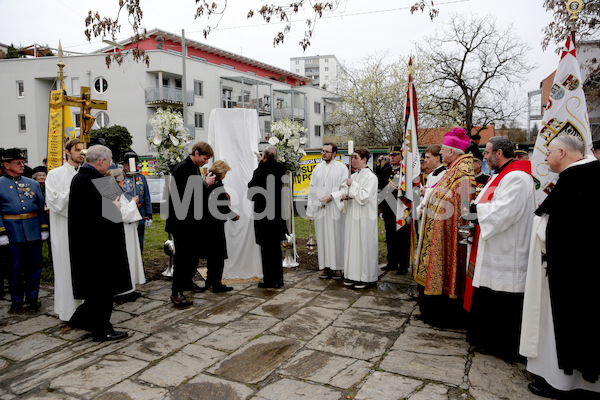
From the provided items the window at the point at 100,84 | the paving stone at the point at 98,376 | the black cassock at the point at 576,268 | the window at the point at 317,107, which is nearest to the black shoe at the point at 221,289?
the paving stone at the point at 98,376

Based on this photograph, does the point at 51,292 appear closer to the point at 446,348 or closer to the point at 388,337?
the point at 388,337

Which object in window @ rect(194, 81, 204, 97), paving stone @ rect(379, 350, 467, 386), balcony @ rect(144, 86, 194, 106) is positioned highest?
window @ rect(194, 81, 204, 97)

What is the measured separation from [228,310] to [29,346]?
213 cm

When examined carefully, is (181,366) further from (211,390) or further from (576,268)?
(576,268)

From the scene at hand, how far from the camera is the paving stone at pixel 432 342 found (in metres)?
4.07

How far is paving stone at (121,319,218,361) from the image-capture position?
411 centimetres

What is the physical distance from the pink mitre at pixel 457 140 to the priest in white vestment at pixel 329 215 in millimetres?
2051

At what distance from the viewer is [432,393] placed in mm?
3268

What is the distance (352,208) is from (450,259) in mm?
1962

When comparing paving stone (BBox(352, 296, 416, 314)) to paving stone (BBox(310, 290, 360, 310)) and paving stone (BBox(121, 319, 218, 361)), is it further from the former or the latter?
paving stone (BBox(121, 319, 218, 361))

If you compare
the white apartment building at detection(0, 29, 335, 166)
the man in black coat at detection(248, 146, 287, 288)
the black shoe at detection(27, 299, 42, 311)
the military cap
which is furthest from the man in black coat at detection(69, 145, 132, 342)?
the white apartment building at detection(0, 29, 335, 166)

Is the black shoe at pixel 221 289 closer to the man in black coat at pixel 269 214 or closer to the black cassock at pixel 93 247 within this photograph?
the man in black coat at pixel 269 214

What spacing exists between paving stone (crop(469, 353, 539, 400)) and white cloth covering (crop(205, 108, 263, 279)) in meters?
3.97

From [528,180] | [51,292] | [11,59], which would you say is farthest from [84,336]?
[11,59]
